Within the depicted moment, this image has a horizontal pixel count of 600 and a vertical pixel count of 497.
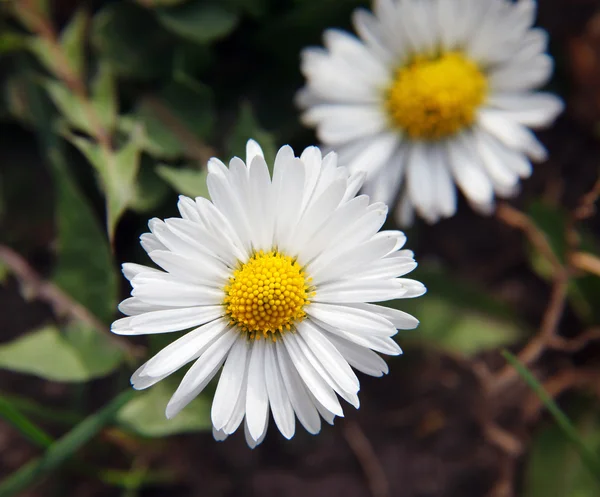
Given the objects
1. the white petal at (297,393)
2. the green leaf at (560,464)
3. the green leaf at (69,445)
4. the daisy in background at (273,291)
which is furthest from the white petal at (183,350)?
the green leaf at (560,464)

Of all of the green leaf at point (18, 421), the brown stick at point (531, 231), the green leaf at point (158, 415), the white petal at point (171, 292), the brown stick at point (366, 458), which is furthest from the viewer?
the brown stick at point (366, 458)

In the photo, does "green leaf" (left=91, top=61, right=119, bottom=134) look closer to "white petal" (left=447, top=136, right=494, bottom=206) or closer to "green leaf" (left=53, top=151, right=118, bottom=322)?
"green leaf" (left=53, top=151, right=118, bottom=322)

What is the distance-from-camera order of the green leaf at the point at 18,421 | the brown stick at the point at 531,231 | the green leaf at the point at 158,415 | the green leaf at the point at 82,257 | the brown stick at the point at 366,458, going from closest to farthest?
the green leaf at the point at 18,421, the green leaf at the point at 158,415, the green leaf at the point at 82,257, the brown stick at the point at 531,231, the brown stick at the point at 366,458

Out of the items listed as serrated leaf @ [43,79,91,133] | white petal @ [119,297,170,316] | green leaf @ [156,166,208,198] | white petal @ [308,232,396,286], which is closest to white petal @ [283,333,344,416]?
white petal @ [308,232,396,286]

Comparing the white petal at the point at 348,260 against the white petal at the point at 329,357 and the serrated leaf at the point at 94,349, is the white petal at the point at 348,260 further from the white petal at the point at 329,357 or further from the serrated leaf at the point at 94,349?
the serrated leaf at the point at 94,349

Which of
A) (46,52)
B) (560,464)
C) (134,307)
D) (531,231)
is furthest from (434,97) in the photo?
(560,464)

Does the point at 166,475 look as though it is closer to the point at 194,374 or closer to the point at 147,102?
the point at 194,374

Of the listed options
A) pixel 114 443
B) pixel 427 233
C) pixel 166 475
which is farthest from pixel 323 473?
pixel 427 233
